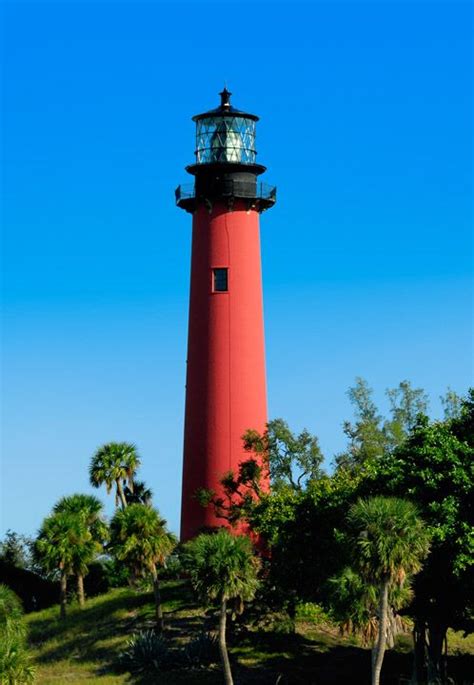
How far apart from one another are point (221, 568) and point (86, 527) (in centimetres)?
2152

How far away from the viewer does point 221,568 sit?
45.5m

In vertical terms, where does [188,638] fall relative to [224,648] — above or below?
above

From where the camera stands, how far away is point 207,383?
195ft

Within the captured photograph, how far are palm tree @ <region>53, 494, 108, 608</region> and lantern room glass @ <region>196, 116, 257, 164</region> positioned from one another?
1820 cm

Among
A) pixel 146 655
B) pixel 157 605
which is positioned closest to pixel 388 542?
pixel 146 655

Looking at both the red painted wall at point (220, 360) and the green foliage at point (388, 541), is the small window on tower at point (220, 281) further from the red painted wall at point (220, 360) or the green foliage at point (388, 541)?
the green foliage at point (388, 541)

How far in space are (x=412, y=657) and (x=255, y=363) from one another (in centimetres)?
1475

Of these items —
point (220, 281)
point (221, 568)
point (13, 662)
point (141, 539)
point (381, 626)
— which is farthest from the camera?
point (220, 281)

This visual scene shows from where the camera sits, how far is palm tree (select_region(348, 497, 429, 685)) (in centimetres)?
3906

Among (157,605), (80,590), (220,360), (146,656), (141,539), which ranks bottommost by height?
(146,656)

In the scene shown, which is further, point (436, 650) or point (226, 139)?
point (226, 139)

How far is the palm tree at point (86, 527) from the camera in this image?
6375 cm

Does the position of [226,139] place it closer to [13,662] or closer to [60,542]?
[60,542]

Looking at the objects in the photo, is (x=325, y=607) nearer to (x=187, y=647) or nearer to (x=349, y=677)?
(x=349, y=677)
